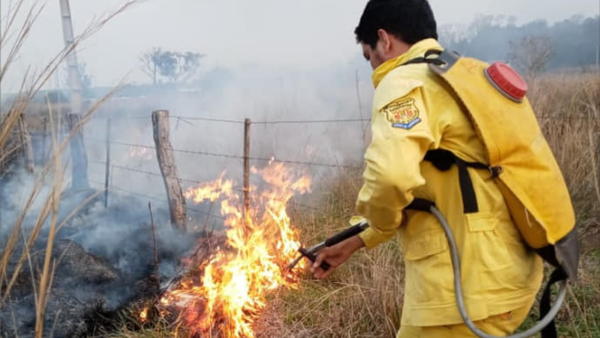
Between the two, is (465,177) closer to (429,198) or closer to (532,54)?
(429,198)

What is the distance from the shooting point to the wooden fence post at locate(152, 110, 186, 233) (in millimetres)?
5859

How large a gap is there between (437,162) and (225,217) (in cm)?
436

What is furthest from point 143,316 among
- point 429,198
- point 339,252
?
point 429,198

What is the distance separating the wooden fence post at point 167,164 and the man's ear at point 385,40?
4.42 meters

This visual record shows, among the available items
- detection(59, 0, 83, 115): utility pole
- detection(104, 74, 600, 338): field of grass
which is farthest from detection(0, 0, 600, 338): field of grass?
detection(59, 0, 83, 115): utility pole

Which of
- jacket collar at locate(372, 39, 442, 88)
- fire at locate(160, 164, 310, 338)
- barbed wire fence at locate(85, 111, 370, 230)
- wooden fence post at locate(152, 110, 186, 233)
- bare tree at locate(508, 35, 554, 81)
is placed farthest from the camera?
bare tree at locate(508, 35, 554, 81)

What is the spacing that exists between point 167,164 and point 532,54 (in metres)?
6.45

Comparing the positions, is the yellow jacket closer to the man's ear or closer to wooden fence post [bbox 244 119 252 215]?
the man's ear

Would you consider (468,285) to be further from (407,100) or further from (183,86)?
(183,86)

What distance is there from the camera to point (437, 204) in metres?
1.72

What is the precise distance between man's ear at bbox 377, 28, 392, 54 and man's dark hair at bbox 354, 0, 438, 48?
0.01 meters

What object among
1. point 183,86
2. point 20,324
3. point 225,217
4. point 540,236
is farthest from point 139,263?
point 183,86

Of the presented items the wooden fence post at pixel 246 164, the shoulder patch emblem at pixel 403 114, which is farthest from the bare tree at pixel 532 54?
the shoulder patch emblem at pixel 403 114

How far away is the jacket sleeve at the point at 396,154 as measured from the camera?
1.51 metres
